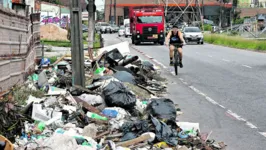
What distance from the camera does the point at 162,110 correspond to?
31.4 feet

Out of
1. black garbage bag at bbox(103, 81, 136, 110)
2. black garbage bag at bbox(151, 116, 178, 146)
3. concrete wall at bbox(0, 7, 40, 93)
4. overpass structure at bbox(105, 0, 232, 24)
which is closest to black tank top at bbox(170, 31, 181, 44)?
concrete wall at bbox(0, 7, 40, 93)

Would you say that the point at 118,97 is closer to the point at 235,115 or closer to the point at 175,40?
the point at 235,115

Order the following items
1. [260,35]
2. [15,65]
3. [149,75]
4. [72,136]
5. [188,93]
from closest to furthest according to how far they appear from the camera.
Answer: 1. [72,136]
2. [15,65]
3. [188,93]
4. [149,75]
5. [260,35]

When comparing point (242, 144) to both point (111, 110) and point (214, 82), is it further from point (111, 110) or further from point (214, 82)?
point (214, 82)

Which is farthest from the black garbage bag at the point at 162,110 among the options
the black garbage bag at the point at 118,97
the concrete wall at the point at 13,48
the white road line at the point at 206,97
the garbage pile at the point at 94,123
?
the concrete wall at the point at 13,48

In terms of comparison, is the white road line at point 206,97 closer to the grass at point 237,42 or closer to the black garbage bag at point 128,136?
the black garbage bag at point 128,136

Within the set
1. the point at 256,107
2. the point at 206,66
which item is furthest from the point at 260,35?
the point at 256,107

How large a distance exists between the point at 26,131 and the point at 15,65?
4.79 metres

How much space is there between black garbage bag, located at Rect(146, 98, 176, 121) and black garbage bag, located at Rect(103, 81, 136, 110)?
1.29 ft

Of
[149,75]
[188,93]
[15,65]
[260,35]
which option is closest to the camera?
[15,65]

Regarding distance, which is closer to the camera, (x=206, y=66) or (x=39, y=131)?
(x=39, y=131)

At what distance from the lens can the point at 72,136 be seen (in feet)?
24.1

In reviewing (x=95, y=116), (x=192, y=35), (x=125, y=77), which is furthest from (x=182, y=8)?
(x=95, y=116)

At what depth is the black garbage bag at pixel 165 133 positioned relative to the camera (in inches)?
309
